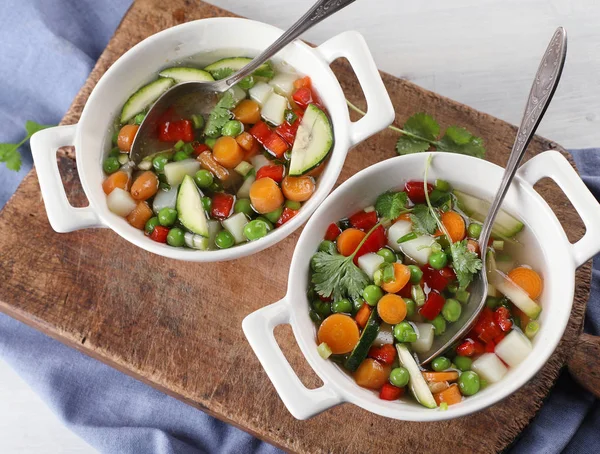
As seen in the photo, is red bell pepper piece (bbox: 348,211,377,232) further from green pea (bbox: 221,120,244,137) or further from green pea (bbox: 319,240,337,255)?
green pea (bbox: 221,120,244,137)

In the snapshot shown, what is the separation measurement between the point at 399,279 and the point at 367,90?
0.73m

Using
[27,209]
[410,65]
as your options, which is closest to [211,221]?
[27,209]

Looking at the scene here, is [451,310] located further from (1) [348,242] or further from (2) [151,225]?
(2) [151,225]

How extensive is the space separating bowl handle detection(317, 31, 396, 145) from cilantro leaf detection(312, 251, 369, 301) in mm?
464

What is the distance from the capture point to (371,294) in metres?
2.49

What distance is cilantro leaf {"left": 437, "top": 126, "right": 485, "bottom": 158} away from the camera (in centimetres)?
284

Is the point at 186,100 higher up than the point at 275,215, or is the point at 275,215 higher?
the point at 186,100

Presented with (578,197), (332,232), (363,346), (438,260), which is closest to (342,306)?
(363,346)

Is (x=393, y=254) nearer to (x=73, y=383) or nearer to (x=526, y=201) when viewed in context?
(x=526, y=201)

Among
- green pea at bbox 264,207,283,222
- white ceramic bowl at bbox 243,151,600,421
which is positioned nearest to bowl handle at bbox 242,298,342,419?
white ceramic bowl at bbox 243,151,600,421

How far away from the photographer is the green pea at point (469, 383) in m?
2.40

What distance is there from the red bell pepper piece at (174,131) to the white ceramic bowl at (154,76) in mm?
210

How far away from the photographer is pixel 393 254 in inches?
103

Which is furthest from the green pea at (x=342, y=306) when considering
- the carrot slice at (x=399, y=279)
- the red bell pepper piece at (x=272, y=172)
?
the red bell pepper piece at (x=272, y=172)
